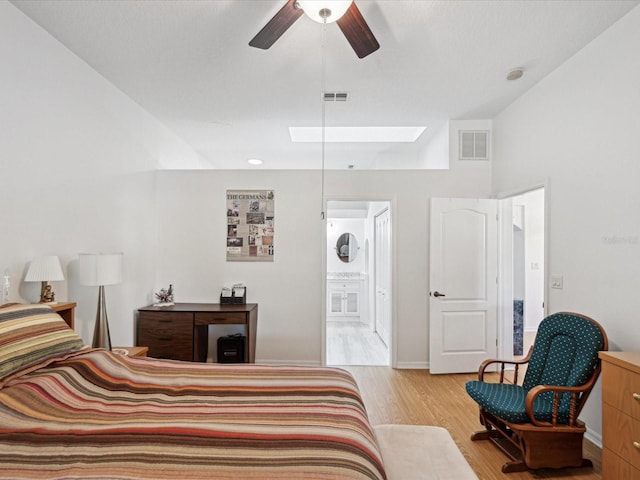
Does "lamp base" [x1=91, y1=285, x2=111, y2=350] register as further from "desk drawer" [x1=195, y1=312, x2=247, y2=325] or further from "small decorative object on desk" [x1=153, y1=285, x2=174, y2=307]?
"small decorative object on desk" [x1=153, y1=285, x2=174, y2=307]

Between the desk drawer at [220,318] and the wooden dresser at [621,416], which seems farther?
the desk drawer at [220,318]

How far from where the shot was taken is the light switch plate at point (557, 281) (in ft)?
9.96

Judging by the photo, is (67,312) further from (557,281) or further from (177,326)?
(557,281)

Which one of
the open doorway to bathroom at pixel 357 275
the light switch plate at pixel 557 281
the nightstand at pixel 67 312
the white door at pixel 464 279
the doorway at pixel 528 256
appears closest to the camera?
the nightstand at pixel 67 312

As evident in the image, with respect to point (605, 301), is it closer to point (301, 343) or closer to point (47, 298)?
point (301, 343)

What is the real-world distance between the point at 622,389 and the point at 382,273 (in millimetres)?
3922

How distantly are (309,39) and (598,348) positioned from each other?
2858 mm

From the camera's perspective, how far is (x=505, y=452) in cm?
252

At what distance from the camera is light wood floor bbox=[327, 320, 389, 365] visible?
183 inches

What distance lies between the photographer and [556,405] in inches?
89.2

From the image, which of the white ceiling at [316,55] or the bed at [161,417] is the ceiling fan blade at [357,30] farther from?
the bed at [161,417]

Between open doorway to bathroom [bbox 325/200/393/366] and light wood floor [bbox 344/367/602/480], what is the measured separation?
4.70ft

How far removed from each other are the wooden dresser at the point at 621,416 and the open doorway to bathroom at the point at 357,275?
3.46 metres

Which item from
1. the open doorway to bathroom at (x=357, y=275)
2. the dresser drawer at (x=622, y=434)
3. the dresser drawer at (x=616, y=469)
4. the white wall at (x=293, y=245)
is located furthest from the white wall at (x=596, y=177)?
the open doorway to bathroom at (x=357, y=275)
